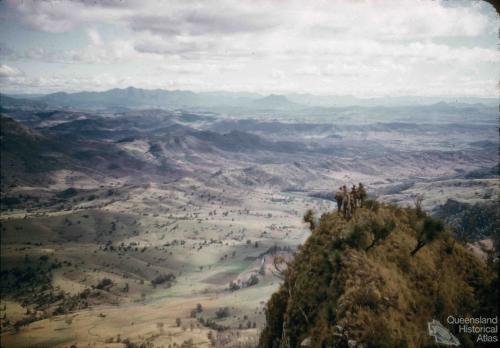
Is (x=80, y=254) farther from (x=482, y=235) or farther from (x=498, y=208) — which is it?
(x=498, y=208)

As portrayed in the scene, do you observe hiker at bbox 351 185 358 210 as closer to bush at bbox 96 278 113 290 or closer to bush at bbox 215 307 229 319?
bush at bbox 215 307 229 319

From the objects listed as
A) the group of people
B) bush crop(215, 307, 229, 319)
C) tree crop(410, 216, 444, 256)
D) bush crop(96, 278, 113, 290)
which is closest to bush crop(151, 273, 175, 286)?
bush crop(96, 278, 113, 290)

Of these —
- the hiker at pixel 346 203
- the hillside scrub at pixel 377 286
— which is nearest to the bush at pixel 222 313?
the hillside scrub at pixel 377 286

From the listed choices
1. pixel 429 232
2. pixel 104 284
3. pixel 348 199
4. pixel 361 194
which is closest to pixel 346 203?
pixel 348 199

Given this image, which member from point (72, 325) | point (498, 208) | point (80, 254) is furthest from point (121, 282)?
point (498, 208)

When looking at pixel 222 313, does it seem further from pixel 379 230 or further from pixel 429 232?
pixel 429 232

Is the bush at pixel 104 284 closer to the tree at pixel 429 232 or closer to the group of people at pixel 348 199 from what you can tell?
the group of people at pixel 348 199
